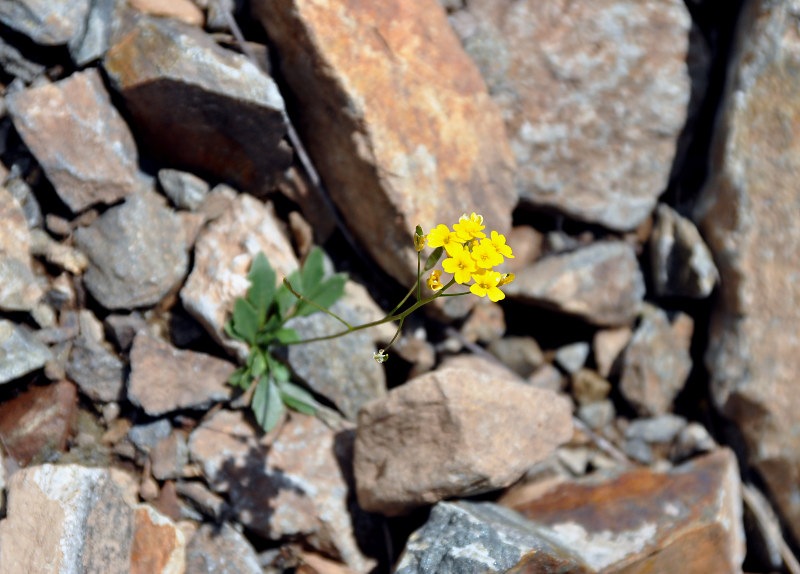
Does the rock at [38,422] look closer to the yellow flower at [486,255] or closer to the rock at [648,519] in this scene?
the yellow flower at [486,255]

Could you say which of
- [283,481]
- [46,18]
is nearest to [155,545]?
[283,481]

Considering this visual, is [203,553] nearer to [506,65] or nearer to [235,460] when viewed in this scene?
[235,460]

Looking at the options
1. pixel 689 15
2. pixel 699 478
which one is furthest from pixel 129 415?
Result: pixel 689 15

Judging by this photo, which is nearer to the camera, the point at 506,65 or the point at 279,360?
the point at 279,360

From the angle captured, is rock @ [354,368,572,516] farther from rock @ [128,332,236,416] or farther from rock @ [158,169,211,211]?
rock @ [158,169,211,211]

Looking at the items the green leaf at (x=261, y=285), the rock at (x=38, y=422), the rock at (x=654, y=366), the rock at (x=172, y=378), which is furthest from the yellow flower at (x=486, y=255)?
the rock at (x=654, y=366)
